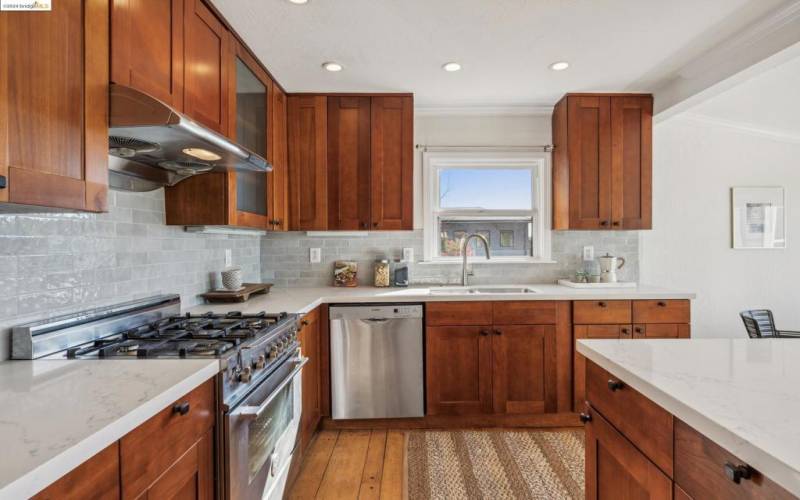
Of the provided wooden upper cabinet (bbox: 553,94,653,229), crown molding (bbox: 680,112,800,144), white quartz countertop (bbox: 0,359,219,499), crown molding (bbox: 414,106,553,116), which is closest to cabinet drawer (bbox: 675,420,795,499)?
white quartz countertop (bbox: 0,359,219,499)

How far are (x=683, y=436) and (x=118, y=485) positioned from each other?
48.1 inches

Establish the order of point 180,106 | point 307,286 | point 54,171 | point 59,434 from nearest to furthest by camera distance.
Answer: point 59,434 → point 54,171 → point 180,106 → point 307,286

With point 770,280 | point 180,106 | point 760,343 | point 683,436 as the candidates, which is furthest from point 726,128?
point 180,106

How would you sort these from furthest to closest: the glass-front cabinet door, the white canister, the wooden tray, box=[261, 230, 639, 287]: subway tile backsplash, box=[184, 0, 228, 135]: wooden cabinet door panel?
box=[261, 230, 639, 287]: subway tile backsplash, the white canister, the wooden tray, the glass-front cabinet door, box=[184, 0, 228, 135]: wooden cabinet door panel

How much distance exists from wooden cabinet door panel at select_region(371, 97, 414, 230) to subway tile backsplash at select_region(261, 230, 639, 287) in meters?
0.35

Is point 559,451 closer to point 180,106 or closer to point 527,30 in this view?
point 527,30

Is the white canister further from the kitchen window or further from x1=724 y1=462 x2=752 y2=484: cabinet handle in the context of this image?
x1=724 y1=462 x2=752 y2=484: cabinet handle

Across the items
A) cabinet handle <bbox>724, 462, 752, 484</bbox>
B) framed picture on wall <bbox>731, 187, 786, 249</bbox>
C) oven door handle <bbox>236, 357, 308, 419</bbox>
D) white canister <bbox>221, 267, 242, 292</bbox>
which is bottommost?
oven door handle <bbox>236, 357, 308, 419</bbox>

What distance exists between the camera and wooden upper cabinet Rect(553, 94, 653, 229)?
3088 millimetres

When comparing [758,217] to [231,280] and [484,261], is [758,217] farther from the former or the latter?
[231,280]

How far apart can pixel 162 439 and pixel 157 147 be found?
3.56ft

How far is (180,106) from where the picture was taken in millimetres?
1675

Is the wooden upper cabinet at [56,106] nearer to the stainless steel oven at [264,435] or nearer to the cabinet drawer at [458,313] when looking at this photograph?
the stainless steel oven at [264,435]

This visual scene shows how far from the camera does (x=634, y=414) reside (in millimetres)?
1087
